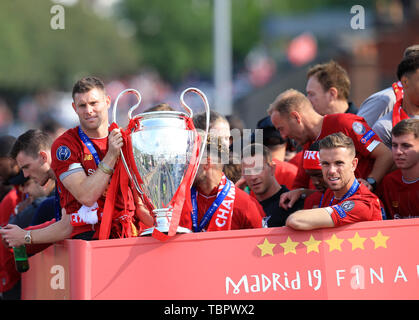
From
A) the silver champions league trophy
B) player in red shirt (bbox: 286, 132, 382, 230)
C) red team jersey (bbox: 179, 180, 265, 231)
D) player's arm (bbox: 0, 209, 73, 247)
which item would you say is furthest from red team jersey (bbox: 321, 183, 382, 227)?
player's arm (bbox: 0, 209, 73, 247)

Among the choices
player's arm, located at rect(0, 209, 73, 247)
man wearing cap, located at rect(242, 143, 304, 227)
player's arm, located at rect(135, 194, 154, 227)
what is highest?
man wearing cap, located at rect(242, 143, 304, 227)

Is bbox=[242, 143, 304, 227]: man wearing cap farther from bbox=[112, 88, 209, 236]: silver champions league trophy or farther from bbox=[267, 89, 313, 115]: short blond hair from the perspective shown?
bbox=[112, 88, 209, 236]: silver champions league trophy

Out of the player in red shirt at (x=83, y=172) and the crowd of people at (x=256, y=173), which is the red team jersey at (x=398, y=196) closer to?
the crowd of people at (x=256, y=173)

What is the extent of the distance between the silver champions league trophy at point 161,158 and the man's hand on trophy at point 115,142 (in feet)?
0.15

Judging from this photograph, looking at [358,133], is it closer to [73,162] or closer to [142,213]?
[142,213]

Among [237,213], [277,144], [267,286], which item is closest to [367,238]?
[267,286]

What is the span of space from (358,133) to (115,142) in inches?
76.1

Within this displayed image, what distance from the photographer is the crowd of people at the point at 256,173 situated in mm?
4973

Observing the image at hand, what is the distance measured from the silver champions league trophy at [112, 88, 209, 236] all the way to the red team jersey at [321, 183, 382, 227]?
3.13 ft

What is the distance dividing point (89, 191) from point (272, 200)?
178 cm

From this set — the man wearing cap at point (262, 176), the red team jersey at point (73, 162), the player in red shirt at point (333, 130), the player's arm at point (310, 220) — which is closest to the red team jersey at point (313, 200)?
the man wearing cap at point (262, 176)

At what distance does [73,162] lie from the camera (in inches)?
201

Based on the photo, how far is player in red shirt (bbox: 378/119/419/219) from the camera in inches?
215

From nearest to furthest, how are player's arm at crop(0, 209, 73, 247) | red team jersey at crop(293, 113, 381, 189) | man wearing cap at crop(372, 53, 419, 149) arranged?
player's arm at crop(0, 209, 73, 247), red team jersey at crop(293, 113, 381, 189), man wearing cap at crop(372, 53, 419, 149)
